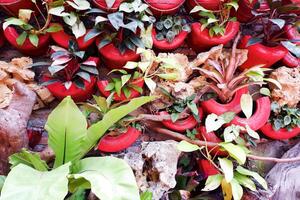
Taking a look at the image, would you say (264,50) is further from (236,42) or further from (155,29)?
(155,29)

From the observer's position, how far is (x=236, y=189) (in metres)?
1.44

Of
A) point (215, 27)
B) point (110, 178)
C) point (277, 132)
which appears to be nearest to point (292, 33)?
point (215, 27)

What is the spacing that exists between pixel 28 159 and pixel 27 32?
2.08 ft

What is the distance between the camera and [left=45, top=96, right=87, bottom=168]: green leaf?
46.7 inches

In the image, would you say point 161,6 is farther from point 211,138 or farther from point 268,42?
point 211,138

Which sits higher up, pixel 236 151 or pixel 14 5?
pixel 14 5

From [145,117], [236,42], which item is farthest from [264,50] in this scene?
[145,117]

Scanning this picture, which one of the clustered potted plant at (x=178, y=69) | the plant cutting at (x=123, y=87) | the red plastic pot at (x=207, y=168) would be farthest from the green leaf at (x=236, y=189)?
the plant cutting at (x=123, y=87)

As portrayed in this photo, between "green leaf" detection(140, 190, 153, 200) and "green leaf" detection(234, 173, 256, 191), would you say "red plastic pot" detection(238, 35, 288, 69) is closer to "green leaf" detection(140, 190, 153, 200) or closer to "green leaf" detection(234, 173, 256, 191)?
"green leaf" detection(234, 173, 256, 191)

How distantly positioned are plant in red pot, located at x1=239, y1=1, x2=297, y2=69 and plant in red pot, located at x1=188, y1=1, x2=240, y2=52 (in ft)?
0.39

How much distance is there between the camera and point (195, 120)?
5.34ft

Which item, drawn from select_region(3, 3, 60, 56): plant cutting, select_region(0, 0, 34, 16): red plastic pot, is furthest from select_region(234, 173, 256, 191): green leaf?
select_region(0, 0, 34, 16): red plastic pot

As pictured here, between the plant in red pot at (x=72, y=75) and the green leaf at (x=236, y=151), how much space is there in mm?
728

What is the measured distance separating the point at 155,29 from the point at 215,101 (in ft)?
1.65
